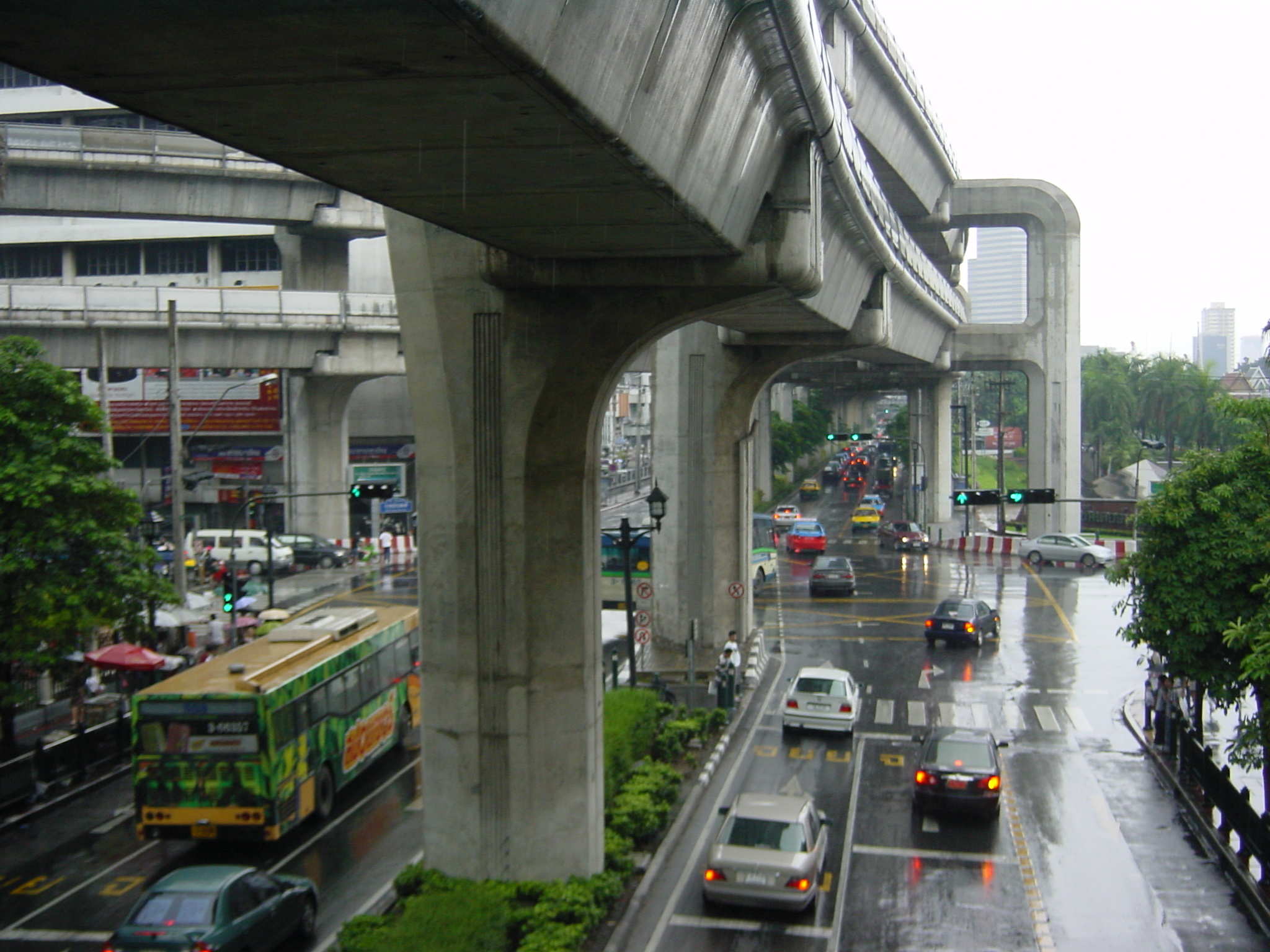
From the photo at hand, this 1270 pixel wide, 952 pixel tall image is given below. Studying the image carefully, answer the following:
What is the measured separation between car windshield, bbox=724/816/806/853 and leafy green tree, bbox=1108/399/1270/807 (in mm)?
6997

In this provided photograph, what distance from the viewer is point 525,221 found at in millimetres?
10984

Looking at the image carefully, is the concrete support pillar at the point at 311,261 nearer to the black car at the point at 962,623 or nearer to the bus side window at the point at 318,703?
the black car at the point at 962,623

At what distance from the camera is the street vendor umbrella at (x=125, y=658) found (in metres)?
24.5

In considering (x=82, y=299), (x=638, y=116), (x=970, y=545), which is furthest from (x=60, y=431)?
(x=970, y=545)

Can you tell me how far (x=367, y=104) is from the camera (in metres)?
6.66

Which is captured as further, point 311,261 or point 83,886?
point 311,261

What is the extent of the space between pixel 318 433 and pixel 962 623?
94.5 ft

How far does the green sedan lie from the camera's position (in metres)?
12.1

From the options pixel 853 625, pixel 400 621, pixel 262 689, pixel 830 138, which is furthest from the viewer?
pixel 853 625

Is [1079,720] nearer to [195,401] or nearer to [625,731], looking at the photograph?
[625,731]

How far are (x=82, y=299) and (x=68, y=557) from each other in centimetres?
2336

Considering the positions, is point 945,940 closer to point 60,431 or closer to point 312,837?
point 312,837

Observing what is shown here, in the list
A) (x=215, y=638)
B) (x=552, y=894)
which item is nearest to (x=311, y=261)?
(x=215, y=638)

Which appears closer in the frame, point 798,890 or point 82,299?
point 798,890
